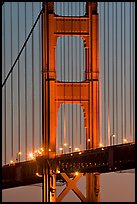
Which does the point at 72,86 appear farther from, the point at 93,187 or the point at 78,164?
the point at 93,187

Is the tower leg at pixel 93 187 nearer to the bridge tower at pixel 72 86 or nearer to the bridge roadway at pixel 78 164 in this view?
the bridge tower at pixel 72 86

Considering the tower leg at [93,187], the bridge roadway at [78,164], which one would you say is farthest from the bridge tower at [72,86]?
the bridge roadway at [78,164]

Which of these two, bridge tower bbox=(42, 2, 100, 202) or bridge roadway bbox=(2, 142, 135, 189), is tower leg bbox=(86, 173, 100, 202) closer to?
bridge tower bbox=(42, 2, 100, 202)

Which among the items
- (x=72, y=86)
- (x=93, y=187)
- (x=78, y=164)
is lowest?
(x=93, y=187)

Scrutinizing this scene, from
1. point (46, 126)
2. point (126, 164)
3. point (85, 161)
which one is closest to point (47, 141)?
point (46, 126)

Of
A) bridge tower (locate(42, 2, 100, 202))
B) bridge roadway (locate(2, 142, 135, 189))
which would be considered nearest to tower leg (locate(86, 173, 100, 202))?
bridge tower (locate(42, 2, 100, 202))

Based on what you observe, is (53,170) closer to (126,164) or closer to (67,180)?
(67,180)

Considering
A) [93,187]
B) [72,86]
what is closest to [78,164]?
[93,187]

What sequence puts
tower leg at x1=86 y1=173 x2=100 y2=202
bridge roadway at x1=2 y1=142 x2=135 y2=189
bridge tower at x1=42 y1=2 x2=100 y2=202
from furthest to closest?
bridge tower at x1=42 y1=2 x2=100 y2=202, tower leg at x1=86 y1=173 x2=100 y2=202, bridge roadway at x1=2 y1=142 x2=135 y2=189
